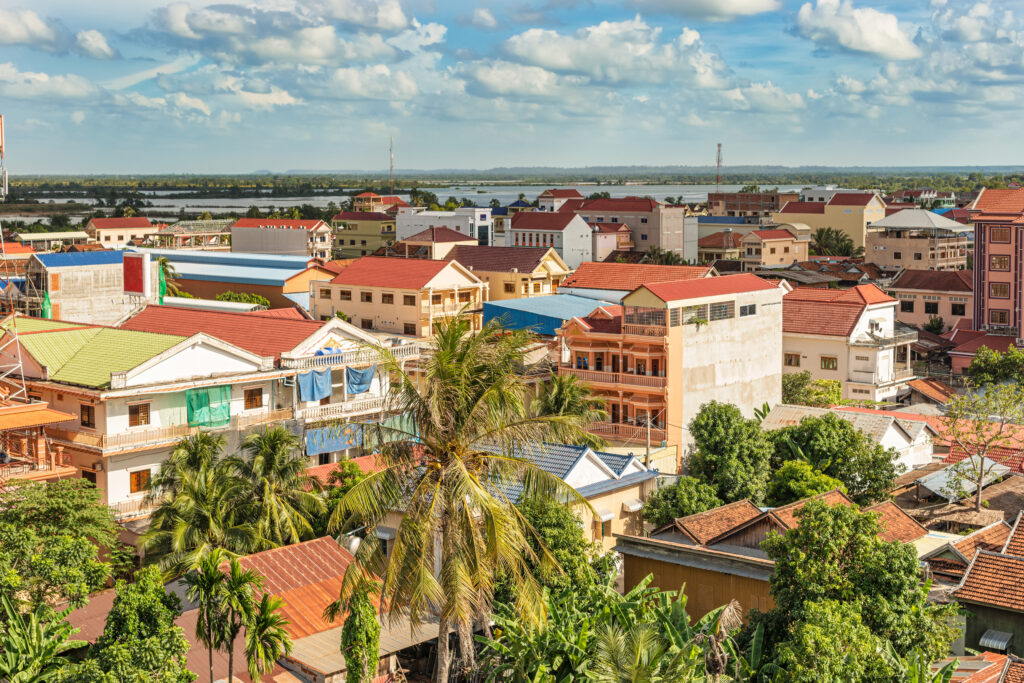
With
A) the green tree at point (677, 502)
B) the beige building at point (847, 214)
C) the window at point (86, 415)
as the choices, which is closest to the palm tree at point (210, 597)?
the green tree at point (677, 502)

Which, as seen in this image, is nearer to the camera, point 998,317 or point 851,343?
point 851,343

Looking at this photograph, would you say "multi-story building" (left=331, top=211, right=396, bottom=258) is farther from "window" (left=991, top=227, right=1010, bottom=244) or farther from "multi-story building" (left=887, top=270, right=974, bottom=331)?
"window" (left=991, top=227, right=1010, bottom=244)

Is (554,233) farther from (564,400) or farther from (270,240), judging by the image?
(564,400)

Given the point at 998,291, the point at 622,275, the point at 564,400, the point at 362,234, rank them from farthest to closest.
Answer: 1. the point at 362,234
2. the point at 998,291
3. the point at 622,275
4. the point at 564,400

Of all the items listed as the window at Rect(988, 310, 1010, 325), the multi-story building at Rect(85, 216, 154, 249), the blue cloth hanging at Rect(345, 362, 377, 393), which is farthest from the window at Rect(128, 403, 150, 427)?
the multi-story building at Rect(85, 216, 154, 249)

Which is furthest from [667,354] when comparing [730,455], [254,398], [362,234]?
[362,234]

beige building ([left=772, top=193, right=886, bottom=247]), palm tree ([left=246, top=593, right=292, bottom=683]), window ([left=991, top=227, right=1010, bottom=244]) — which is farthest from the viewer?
beige building ([left=772, top=193, right=886, bottom=247])
